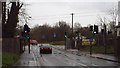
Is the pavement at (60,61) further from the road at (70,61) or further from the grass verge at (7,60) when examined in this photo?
the grass verge at (7,60)

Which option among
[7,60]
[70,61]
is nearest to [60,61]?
[70,61]

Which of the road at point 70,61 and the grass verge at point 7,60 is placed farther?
the road at point 70,61

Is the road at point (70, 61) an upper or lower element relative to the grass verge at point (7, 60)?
lower

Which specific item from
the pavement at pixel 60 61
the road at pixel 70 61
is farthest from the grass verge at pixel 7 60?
the road at pixel 70 61

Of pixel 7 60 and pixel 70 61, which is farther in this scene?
pixel 70 61

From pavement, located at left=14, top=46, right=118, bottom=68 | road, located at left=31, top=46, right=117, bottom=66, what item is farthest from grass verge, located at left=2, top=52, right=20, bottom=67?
road, located at left=31, top=46, right=117, bottom=66

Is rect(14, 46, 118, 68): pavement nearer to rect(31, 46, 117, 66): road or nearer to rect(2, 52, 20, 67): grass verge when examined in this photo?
rect(31, 46, 117, 66): road

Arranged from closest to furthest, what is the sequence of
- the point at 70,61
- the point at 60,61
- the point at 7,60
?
1. the point at 7,60
2. the point at 60,61
3. the point at 70,61

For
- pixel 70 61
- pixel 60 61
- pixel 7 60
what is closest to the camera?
pixel 7 60

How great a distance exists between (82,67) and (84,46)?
1296 inches

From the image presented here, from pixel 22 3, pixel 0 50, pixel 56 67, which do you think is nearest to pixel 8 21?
pixel 22 3

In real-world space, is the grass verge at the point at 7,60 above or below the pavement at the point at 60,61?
above

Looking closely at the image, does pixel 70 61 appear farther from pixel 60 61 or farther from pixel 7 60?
pixel 7 60

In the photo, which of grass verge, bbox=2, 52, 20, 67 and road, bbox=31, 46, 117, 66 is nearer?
grass verge, bbox=2, 52, 20, 67
